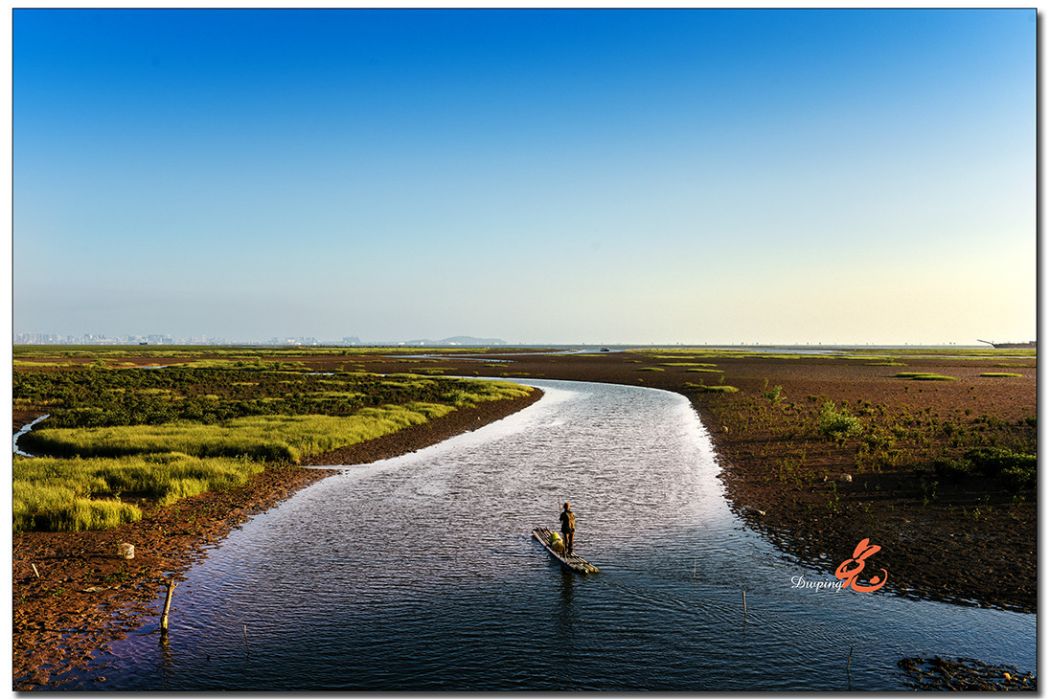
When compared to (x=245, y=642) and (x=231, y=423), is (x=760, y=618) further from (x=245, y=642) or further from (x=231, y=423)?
(x=231, y=423)

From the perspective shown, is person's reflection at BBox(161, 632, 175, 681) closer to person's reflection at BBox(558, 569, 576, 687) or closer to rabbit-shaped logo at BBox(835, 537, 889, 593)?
person's reflection at BBox(558, 569, 576, 687)

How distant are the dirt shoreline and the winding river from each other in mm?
898

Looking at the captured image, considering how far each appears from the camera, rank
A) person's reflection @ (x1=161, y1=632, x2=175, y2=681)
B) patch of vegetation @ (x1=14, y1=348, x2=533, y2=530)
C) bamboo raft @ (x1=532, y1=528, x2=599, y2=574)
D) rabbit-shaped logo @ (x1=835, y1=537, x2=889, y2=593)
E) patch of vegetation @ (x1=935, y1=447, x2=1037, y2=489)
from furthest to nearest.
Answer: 1. patch of vegetation @ (x1=14, y1=348, x2=533, y2=530)
2. patch of vegetation @ (x1=935, y1=447, x2=1037, y2=489)
3. bamboo raft @ (x1=532, y1=528, x2=599, y2=574)
4. rabbit-shaped logo @ (x1=835, y1=537, x2=889, y2=593)
5. person's reflection @ (x1=161, y1=632, x2=175, y2=681)

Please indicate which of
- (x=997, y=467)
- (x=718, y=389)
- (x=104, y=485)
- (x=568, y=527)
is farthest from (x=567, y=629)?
(x=718, y=389)

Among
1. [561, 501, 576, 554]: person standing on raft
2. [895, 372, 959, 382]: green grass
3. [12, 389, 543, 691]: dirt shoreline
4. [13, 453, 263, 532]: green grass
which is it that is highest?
[895, 372, 959, 382]: green grass

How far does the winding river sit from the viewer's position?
49.1 ft

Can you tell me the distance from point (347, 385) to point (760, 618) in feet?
268

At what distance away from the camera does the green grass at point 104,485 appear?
26047 mm

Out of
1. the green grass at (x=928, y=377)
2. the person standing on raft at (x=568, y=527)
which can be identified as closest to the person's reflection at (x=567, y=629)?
the person standing on raft at (x=568, y=527)

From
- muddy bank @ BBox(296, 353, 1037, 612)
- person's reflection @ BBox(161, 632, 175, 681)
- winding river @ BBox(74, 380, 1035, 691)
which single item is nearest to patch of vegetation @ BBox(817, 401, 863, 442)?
muddy bank @ BBox(296, 353, 1037, 612)

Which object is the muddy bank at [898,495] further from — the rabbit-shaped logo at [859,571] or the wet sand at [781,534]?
the rabbit-shaped logo at [859,571]

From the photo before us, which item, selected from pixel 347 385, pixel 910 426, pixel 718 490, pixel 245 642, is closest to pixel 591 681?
pixel 245 642

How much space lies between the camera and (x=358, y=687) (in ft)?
47.9

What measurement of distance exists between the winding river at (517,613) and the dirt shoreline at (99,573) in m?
0.90
